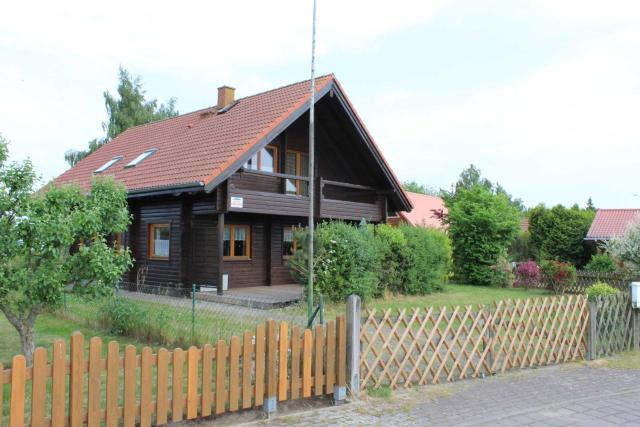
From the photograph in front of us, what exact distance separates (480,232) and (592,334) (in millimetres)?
13704

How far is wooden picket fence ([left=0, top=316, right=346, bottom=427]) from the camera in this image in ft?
15.0

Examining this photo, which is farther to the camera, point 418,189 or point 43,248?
point 418,189

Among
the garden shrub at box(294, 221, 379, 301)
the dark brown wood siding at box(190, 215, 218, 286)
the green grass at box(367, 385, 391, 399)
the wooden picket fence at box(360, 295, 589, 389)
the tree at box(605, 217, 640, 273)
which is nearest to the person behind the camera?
the green grass at box(367, 385, 391, 399)

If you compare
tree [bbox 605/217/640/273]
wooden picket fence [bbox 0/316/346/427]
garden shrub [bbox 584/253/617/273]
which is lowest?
wooden picket fence [bbox 0/316/346/427]

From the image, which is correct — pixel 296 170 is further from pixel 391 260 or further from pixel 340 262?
pixel 340 262

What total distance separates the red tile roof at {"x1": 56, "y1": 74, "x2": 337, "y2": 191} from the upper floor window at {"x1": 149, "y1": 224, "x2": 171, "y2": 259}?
4.99 feet

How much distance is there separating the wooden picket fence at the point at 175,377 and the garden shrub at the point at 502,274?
1749 centimetres

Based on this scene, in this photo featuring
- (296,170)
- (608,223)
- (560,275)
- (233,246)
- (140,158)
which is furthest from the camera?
(608,223)

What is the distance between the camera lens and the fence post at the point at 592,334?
30.7 feet

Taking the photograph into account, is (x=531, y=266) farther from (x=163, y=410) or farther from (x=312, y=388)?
(x=163, y=410)

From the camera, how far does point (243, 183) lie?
17.8 metres

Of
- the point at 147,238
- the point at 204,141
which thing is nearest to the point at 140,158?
the point at 204,141

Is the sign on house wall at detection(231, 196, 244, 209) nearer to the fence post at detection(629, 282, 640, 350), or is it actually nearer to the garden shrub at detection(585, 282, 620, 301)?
the garden shrub at detection(585, 282, 620, 301)

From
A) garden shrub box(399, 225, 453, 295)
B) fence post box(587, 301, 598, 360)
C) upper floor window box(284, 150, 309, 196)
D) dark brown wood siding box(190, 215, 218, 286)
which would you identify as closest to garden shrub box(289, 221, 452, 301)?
garden shrub box(399, 225, 453, 295)
